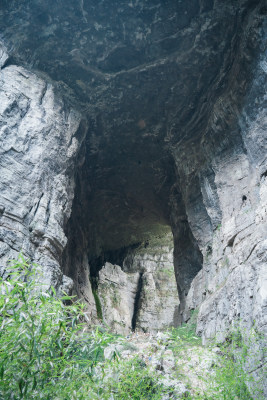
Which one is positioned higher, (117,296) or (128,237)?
(128,237)

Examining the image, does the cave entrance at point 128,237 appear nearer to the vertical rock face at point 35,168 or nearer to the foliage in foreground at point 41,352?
the vertical rock face at point 35,168

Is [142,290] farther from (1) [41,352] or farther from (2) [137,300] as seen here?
(1) [41,352]

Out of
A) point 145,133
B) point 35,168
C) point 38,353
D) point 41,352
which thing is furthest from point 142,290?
point 38,353

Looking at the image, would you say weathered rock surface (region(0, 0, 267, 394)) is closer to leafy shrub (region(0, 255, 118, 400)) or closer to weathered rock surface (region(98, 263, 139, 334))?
weathered rock surface (region(98, 263, 139, 334))

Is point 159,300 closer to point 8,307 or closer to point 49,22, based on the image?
point 49,22

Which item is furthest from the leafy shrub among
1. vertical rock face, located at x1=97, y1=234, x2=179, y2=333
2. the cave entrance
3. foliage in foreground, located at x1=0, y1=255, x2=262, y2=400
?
vertical rock face, located at x1=97, y1=234, x2=179, y2=333

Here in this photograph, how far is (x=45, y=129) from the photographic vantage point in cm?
1246

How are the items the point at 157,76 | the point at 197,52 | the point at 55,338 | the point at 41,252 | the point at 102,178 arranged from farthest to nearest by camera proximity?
the point at 102,178 → the point at 157,76 → the point at 197,52 → the point at 41,252 → the point at 55,338

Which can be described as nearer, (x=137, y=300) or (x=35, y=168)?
(x=35, y=168)

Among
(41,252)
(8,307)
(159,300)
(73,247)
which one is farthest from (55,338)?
(159,300)

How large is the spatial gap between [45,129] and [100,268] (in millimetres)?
10455

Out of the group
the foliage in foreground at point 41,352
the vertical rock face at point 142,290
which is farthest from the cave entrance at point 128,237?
the foliage in foreground at point 41,352

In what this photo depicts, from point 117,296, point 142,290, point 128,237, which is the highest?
point 128,237

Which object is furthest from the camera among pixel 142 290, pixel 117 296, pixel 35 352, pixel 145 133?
pixel 142 290
